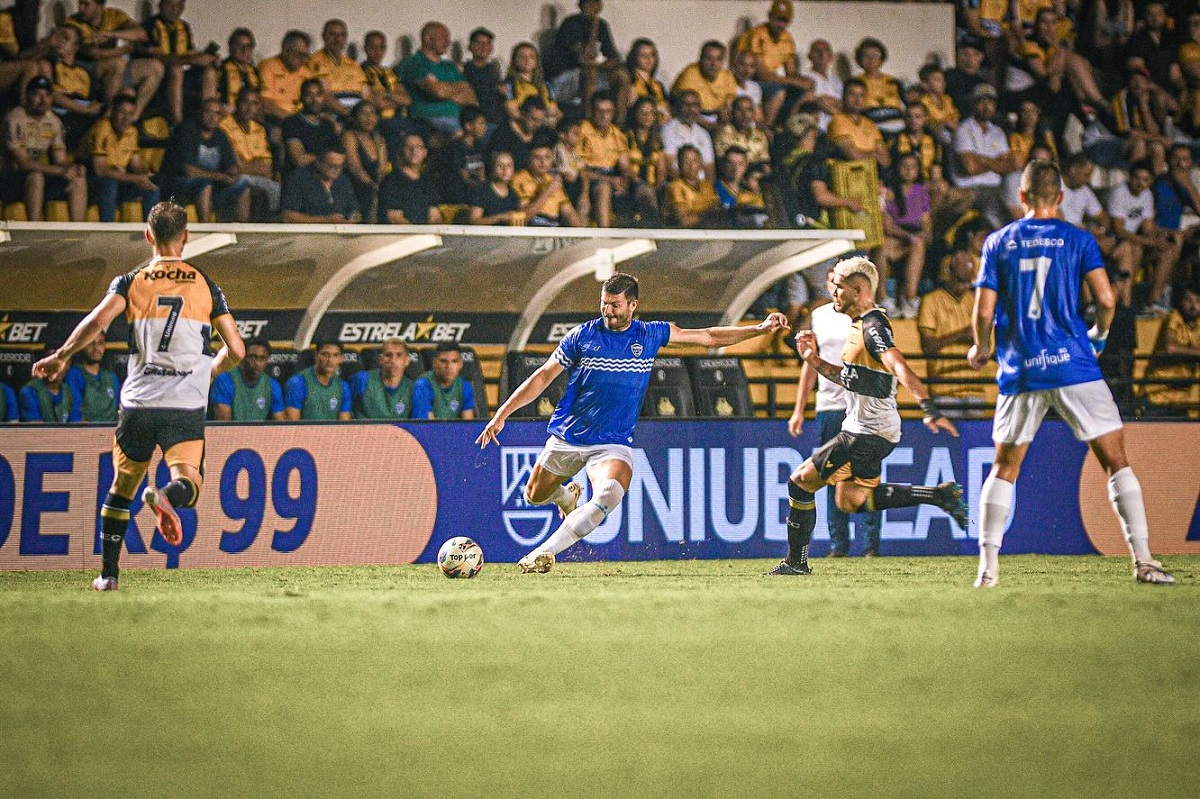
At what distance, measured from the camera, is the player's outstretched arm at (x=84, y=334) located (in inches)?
328

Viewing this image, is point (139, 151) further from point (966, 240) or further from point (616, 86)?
point (966, 240)

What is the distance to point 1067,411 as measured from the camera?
8.10 metres

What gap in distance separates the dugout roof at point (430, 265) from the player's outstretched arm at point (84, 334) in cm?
528

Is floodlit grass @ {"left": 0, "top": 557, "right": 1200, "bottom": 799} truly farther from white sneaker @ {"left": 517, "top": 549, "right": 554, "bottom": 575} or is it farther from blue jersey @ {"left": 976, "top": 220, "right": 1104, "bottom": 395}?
white sneaker @ {"left": 517, "top": 549, "right": 554, "bottom": 575}

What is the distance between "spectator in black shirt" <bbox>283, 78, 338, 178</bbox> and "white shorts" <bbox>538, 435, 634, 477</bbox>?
674 centimetres

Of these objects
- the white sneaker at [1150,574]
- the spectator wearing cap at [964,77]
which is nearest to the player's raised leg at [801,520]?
the white sneaker at [1150,574]

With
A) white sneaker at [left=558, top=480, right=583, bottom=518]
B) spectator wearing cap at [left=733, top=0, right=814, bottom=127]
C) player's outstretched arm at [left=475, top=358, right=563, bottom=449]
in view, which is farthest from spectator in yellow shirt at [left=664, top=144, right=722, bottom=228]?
player's outstretched arm at [left=475, top=358, right=563, bottom=449]

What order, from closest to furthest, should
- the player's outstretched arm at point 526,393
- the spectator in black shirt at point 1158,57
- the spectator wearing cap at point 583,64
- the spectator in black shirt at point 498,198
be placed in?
the player's outstretched arm at point 526,393
the spectator in black shirt at point 498,198
the spectator wearing cap at point 583,64
the spectator in black shirt at point 1158,57

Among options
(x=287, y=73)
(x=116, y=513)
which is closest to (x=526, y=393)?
(x=116, y=513)

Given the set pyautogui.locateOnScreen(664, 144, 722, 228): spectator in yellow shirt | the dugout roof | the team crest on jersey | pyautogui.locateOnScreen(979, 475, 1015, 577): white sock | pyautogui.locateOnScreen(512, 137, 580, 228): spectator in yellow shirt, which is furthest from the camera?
pyautogui.locateOnScreen(664, 144, 722, 228): spectator in yellow shirt

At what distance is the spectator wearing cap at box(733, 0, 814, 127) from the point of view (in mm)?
17391

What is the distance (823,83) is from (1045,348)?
10379 mm

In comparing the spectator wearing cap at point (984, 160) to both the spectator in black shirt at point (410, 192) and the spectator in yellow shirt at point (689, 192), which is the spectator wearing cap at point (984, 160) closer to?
the spectator in yellow shirt at point (689, 192)

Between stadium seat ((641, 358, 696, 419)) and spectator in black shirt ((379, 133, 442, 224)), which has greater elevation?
spectator in black shirt ((379, 133, 442, 224))
